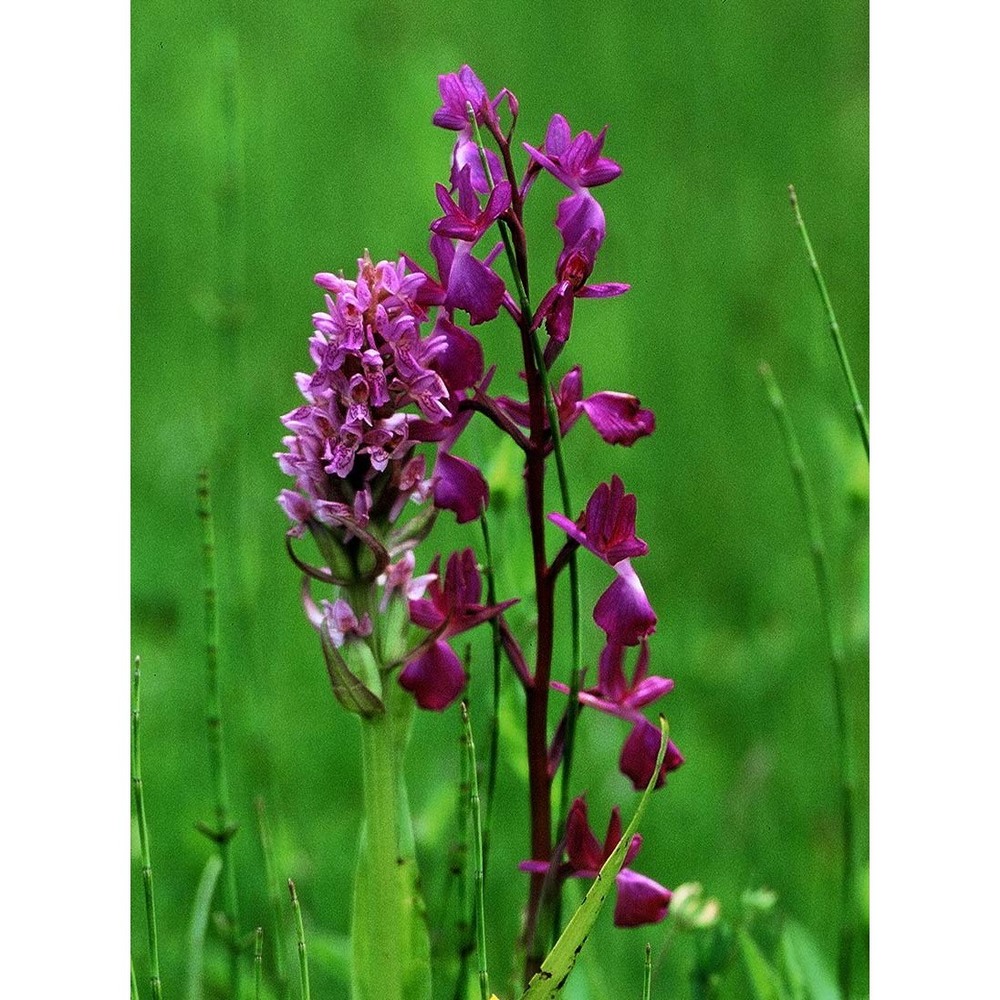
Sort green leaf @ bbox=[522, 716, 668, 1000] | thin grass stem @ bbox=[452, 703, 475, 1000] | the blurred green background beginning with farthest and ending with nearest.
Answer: the blurred green background
thin grass stem @ bbox=[452, 703, 475, 1000]
green leaf @ bbox=[522, 716, 668, 1000]

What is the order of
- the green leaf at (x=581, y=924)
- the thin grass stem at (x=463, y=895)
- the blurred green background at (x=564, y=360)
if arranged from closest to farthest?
1. the green leaf at (x=581, y=924)
2. the thin grass stem at (x=463, y=895)
3. the blurred green background at (x=564, y=360)

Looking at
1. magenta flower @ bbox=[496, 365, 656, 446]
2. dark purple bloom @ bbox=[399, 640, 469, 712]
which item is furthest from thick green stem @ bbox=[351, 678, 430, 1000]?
magenta flower @ bbox=[496, 365, 656, 446]

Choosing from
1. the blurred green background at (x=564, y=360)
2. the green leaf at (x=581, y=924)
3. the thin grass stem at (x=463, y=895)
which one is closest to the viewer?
the green leaf at (x=581, y=924)

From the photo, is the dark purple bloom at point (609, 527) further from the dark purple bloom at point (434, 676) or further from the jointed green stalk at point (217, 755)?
the jointed green stalk at point (217, 755)

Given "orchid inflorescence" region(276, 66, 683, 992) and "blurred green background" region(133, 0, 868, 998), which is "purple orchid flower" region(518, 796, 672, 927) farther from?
"blurred green background" region(133, 0, 868, 998)

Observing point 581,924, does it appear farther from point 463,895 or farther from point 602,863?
point 463,895

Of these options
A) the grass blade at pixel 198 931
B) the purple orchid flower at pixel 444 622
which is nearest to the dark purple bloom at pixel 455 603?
the purple orchid flower at pixel 444 622

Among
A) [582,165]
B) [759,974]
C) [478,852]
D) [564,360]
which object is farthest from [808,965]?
[564,360]
